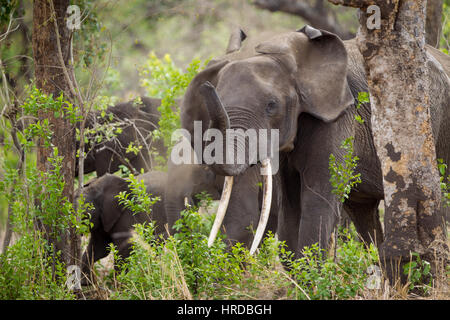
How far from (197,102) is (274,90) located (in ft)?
2.77

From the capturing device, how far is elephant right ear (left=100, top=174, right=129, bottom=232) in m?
8.39

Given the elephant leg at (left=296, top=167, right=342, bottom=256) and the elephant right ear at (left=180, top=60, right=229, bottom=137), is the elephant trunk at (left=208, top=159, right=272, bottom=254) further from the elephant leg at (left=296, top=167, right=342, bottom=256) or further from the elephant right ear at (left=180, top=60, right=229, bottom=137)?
the elephant right ear at (left=180, top=60, right=229, bottom=137)

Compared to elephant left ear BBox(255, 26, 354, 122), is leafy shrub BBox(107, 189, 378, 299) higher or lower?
lower

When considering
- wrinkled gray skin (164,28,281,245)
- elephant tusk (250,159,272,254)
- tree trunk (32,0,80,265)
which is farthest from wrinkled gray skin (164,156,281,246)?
tree trunk (32,0,80,265)

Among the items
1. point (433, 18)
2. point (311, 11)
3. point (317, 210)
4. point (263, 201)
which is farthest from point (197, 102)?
point (311, 11)

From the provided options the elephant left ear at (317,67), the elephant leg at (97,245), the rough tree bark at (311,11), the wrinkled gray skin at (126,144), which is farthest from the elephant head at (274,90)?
the rough tree bark at (311,11)

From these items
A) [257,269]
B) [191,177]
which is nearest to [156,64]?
[191,177]

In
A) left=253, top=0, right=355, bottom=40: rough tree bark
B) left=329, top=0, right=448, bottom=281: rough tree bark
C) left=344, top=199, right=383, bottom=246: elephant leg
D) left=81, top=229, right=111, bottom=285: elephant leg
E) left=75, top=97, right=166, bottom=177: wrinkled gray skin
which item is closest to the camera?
left=329, top=0, right=448, bottom=281: rough tree bark

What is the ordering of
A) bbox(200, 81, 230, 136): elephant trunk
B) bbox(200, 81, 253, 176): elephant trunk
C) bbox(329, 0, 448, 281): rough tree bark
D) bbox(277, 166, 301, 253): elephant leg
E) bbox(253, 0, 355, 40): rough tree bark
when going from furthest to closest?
bbox(253, 0, 355, 40): rough tree bark → bbox(277, 166, 301, 253): elephant leg → bbox(200, 81, 253, 176): elephant trunk → bbox(200, 81, 230, 136): elephant trunk → bbox(329, 0, 448, 281): rough tree bark

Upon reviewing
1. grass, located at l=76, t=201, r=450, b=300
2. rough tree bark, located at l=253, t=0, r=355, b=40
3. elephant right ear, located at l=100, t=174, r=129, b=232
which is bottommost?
grass, located at l=76, t=201, r=450, b=300

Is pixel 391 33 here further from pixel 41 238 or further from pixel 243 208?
pixel 41 238

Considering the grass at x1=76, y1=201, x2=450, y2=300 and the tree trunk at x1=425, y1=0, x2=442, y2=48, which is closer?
the grass at x1=76, y1=201, x2=450, y2=300

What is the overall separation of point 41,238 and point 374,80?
2.67 meters
